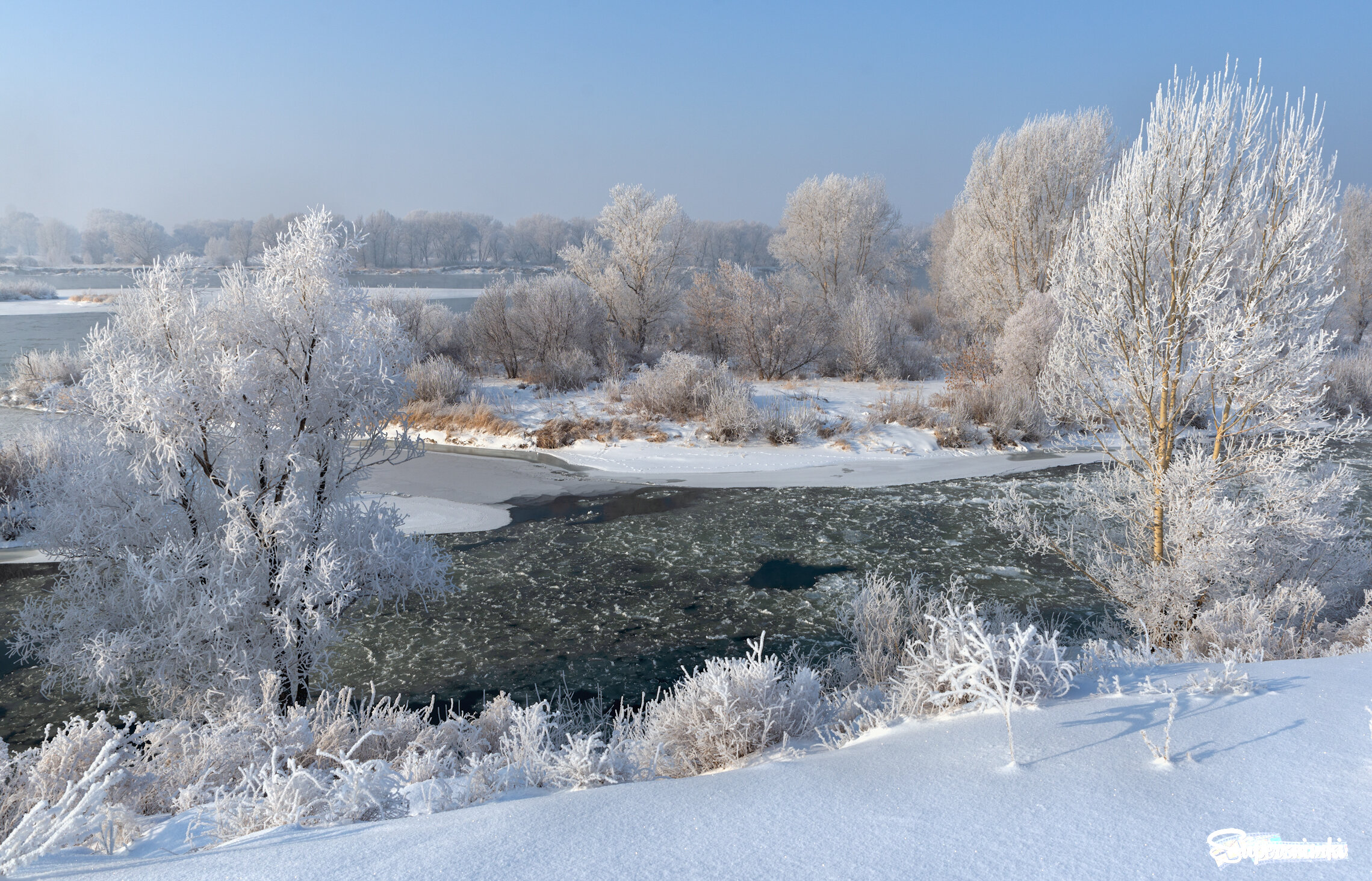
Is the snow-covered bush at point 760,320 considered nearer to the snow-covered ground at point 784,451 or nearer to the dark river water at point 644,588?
the snow-covered ground at point 784,451

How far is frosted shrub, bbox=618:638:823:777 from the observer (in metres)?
3.32

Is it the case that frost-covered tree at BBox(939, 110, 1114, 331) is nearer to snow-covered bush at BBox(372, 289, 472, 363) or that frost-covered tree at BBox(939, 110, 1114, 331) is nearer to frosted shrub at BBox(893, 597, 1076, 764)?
snow-covered bush at BBox(372, 289, 472, 363)

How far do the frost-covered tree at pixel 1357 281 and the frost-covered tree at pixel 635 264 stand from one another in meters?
22.6

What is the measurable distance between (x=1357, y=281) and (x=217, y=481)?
3360 cm

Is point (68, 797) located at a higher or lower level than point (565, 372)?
lower

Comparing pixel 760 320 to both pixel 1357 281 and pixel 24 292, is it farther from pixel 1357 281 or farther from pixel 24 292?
pixel 24 292

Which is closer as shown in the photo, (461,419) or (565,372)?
(461,419)

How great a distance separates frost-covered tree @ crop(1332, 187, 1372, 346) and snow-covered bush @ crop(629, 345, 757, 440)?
73.8ft

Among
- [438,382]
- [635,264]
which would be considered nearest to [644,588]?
[438,382]

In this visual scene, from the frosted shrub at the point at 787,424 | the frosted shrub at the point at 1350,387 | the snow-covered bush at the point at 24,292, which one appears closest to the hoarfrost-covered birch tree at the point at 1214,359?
the frosted shrub at the point at 787,424

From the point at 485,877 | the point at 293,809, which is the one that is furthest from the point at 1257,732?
the point at 293,809

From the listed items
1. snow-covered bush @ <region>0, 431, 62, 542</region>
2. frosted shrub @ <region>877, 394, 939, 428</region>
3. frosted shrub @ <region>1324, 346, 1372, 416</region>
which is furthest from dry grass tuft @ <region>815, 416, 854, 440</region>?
snow-covered bush @ <region>0, 431, 62, 542</region>

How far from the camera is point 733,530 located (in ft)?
33.5

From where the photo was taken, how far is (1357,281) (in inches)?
1005
